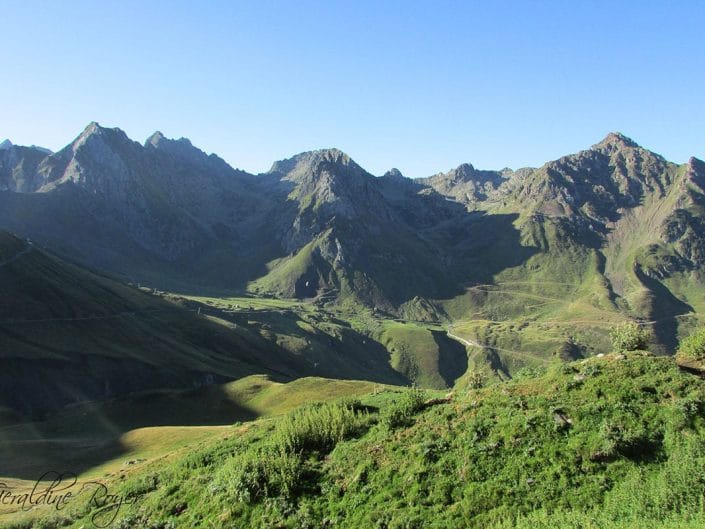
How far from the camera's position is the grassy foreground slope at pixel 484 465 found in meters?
21.1

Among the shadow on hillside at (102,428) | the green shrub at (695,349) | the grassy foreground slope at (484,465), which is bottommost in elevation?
the shadow on hillside at (102,428)

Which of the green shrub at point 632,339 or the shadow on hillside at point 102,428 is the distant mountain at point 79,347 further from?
the green shrub at point 632,339

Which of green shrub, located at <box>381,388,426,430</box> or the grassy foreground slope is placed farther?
green shrub, located at <box>381,388,426,430</box>

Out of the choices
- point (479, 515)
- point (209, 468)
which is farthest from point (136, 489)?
point (479, 515)

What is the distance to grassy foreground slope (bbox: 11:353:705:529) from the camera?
21.1 m

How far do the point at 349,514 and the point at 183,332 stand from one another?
187 metres

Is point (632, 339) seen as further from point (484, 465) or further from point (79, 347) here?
point (79, 347)

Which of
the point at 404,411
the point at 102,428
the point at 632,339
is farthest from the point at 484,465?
the point at 102,428

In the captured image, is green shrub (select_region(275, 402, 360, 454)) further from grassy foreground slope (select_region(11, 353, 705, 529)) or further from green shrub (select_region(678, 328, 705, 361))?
green shrub (select_region(678, 328, 705, 361))

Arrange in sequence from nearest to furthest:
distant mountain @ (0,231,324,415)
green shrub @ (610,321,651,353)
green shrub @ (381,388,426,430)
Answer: green shrub @ (381,388,426,430), green shrub @ (610,321,651,353), distant mountain @ (0,231,324,415)

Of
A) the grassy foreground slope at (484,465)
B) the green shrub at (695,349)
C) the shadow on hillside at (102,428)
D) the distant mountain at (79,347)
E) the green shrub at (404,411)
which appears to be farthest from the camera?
the distant mountain at (79,347)

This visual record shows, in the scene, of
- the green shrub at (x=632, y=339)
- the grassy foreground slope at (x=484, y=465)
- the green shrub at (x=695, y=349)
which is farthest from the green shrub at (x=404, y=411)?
the green shrub at (x=695, y=349)

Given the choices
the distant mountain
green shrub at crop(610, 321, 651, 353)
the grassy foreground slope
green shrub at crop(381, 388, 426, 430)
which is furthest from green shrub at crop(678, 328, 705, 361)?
the distant mountain

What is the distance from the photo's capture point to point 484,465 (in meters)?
24.6
